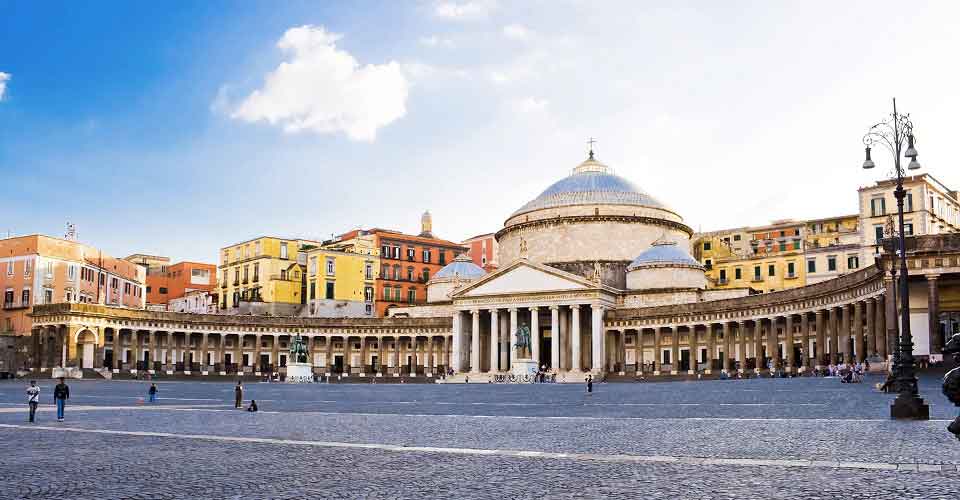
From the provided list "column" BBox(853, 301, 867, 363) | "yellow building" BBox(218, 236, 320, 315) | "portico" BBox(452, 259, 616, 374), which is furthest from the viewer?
"yellow building" BBox(218, 236, 320, 315)

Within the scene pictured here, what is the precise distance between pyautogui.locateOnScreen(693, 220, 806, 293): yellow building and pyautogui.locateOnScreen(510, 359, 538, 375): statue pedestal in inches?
1258

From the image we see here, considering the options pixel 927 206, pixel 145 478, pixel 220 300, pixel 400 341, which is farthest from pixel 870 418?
pixel 220 300

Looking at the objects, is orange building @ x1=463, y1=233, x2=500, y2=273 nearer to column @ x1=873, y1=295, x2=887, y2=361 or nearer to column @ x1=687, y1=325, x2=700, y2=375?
column @ x1=687, y1=325, x2=700, y2=375

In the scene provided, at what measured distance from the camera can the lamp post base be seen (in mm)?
20531

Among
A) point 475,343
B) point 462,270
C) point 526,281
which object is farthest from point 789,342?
point 462,270

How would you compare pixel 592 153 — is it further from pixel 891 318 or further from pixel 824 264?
pixel 891 318

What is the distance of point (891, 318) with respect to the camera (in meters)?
46.7

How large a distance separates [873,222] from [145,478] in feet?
261

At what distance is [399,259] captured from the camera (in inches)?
4250

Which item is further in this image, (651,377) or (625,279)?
(625,279)

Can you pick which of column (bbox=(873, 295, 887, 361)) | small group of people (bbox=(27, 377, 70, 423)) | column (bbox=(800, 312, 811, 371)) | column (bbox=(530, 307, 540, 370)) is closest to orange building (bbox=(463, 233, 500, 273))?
column (bbox=(530, 307, 540, 370))

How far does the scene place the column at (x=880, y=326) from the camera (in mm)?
49688

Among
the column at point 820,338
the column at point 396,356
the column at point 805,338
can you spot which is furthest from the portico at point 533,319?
the column at point 820,338

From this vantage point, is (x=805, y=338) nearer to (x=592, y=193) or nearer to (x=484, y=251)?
(x=592, y=193)
